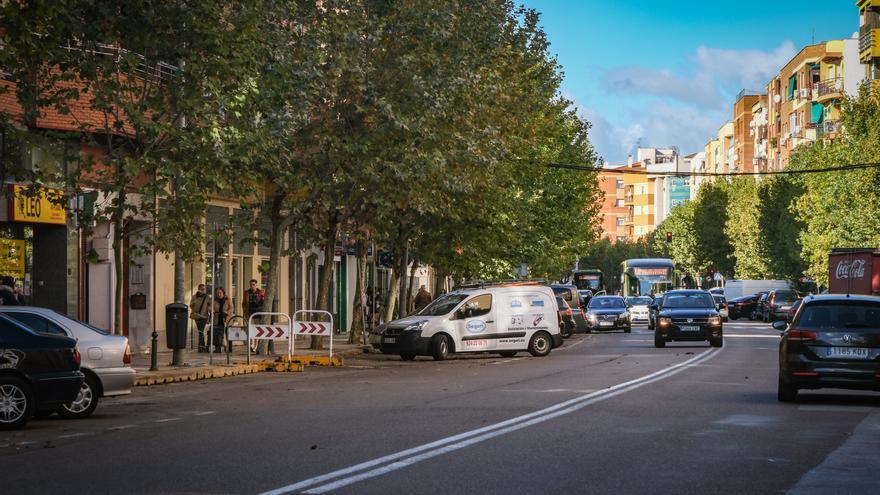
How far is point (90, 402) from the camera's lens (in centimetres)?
1864

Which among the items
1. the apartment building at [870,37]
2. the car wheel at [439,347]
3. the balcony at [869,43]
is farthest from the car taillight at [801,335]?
the balcony at [869,43]

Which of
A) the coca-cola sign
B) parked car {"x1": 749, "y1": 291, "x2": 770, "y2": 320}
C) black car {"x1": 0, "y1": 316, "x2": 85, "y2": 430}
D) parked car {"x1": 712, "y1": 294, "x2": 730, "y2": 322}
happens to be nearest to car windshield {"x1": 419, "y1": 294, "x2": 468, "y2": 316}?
parked car {"x1": 712, "y1": 294, "x2": 730, "y2": 322}

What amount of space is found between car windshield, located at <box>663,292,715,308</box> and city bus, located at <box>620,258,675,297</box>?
48.6 meters

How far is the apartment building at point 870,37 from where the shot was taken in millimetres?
87188

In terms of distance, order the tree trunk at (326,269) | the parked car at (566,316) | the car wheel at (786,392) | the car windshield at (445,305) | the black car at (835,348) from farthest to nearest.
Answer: the parked car at (566,316)
the tree trunk at (326,269)
the car windshield at (445,305)
the car wheel at (786,392)
the black car at (835,348)

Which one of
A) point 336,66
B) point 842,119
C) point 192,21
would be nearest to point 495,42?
point 336,66

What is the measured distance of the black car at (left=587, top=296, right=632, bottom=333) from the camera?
63188 millimetres

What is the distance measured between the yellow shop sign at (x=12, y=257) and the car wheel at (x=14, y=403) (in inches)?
611

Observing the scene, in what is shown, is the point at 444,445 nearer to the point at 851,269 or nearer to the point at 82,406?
the point at 82,406

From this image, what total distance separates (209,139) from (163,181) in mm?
1034

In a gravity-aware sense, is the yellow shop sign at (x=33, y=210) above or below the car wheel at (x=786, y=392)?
above

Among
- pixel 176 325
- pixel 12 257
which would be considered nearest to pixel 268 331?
pixel 176 325

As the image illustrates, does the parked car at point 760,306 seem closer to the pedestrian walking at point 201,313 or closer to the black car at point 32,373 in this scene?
the pedestrian walking at point 201,313

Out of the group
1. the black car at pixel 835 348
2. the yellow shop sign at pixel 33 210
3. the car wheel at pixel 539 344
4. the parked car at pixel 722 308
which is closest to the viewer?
the black car at pixel 835 348
